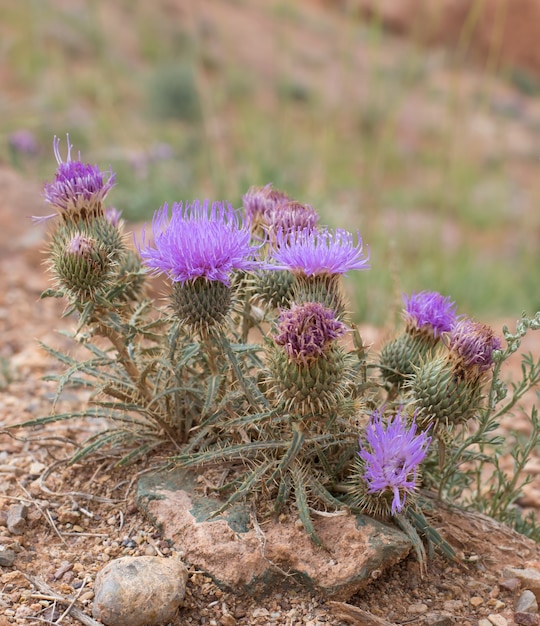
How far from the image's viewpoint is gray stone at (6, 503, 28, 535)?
8.41 feet

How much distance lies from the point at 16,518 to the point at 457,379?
1.69 m

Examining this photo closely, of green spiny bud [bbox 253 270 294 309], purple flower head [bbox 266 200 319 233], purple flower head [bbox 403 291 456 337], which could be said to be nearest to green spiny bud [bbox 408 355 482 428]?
purple flower head [bbox 403 291 456 337]

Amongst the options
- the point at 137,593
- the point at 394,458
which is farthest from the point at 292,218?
the point at 137,593

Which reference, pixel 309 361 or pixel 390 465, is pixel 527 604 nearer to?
pixel 390 465

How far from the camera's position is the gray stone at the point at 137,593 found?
7.11 feet

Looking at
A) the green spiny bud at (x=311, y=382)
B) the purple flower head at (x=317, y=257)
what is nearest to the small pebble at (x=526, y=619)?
the green spiny bud at (x=311, y=382)

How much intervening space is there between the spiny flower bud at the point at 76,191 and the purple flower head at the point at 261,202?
574 mm

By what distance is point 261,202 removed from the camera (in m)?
2.85

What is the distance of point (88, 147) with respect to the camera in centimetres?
1077

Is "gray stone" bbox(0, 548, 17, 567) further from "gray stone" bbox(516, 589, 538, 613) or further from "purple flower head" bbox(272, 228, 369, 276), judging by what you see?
"gray stone" bbox(516, 589, 538, 613)

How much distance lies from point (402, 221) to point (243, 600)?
7.15 meters

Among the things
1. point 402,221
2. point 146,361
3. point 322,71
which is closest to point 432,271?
point 402,221

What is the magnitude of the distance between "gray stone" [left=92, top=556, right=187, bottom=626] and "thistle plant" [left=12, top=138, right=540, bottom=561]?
→ 0.30 meters

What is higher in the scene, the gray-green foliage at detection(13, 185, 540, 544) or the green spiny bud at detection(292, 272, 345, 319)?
the green spiny bud at detection(292, 272, 345, 319)
